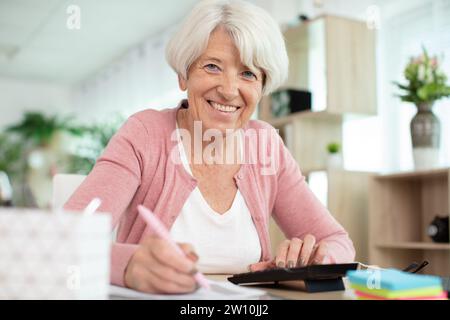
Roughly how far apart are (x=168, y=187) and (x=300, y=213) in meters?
0.32

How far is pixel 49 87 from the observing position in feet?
32.1

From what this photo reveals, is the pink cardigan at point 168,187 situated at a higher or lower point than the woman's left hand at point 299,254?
higher

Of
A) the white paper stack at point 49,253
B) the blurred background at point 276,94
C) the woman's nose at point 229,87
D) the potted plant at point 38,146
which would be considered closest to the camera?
the white paper stack at point 49,253

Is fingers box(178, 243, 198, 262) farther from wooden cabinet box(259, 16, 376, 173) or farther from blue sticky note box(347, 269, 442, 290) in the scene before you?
wooden cabinet box(259, 16, 376, 173)

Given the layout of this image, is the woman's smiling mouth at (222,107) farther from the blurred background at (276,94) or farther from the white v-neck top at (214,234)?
the blurred background at (276,94)

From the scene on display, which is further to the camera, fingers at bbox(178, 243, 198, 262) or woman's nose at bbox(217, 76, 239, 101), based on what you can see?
woman's nose at bbox(217, 76, 239, 101)

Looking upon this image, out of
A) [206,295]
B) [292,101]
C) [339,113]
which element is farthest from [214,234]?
[292,101]

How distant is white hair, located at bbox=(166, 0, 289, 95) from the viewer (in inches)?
48.7

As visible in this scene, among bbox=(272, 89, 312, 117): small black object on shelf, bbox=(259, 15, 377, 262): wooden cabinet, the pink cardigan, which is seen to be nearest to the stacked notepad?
the pink cardigan

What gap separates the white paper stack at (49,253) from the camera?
0.57m

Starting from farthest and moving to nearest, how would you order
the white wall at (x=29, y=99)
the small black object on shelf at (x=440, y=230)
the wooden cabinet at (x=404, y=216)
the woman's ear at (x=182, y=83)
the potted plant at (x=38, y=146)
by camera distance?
1. the white wall at (x=29, y=99)
2. the potted plant at (x=38, y=146)
3. the wooden cabinet at (x=404, y=216)
4. the small black object on shelf at (x=440, y=230)
5. the woman's ear at (x=182, y=83)

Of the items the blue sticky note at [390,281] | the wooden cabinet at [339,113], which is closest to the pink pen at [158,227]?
the blue sticky note at [390,281]

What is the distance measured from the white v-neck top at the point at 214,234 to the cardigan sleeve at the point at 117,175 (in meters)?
0.11

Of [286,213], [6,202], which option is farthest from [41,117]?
[286,213]
